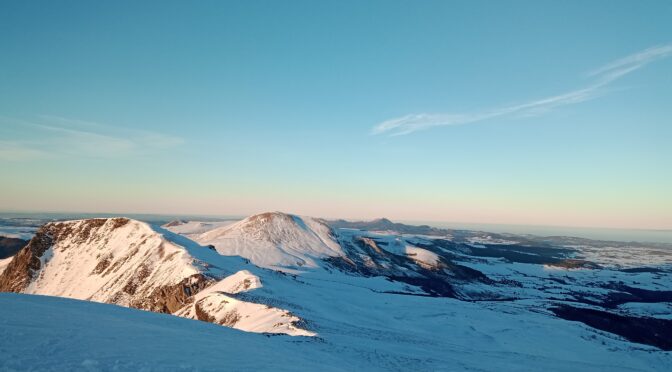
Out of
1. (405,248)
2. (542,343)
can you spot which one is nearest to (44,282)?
(542,343)

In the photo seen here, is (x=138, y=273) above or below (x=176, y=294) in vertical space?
above

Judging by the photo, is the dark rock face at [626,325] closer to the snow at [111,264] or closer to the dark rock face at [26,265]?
the snow at [111,264]

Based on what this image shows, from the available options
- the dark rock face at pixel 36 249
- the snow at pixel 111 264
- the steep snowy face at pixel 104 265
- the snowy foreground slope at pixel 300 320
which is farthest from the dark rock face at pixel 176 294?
the dark rock face at pixel 36 249

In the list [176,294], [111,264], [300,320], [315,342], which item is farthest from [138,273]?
[315,342]

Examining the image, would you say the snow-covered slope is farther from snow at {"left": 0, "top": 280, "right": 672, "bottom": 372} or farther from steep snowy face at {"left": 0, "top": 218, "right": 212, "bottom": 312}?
→ steep snowy face at {"left": 0, "top": 218, "right": 212, "bottom": 312}

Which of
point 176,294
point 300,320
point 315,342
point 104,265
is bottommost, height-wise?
point 176,294

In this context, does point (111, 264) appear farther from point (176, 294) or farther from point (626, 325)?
point (626, 325)

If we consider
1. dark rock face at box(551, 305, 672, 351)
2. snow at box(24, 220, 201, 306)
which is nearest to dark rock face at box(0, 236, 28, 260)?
snow at box(24, 220, 201, 306)
